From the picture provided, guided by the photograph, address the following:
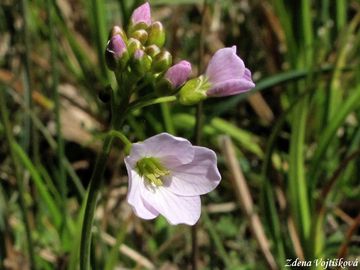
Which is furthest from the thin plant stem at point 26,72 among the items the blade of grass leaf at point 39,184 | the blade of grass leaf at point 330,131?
the blade of grass leaf at point 330,131

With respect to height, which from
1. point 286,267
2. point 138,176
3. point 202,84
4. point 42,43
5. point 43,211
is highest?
point 42,43

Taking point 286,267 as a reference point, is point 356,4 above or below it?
above

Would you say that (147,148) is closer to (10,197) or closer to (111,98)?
(111,98)

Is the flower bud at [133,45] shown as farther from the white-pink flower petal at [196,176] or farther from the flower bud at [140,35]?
the white-pink flower petal at [196,176]

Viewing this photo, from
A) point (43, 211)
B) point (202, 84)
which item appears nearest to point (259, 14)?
point (43, 211)

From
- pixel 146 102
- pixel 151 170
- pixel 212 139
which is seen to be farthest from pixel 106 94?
pixel 212 139

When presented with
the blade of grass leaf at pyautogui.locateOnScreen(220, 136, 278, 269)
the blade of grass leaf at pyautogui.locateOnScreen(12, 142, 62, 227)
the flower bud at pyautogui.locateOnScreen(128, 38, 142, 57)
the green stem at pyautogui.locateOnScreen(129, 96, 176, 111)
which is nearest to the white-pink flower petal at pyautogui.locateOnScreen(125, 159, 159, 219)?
the green stem at pyautogui.locateOnScreen(129, 96, 176, 111)

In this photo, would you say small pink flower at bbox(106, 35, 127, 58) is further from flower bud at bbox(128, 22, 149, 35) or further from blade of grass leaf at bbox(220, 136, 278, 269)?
blade of grass leaf at bbox(220, 136, 278, 269)
